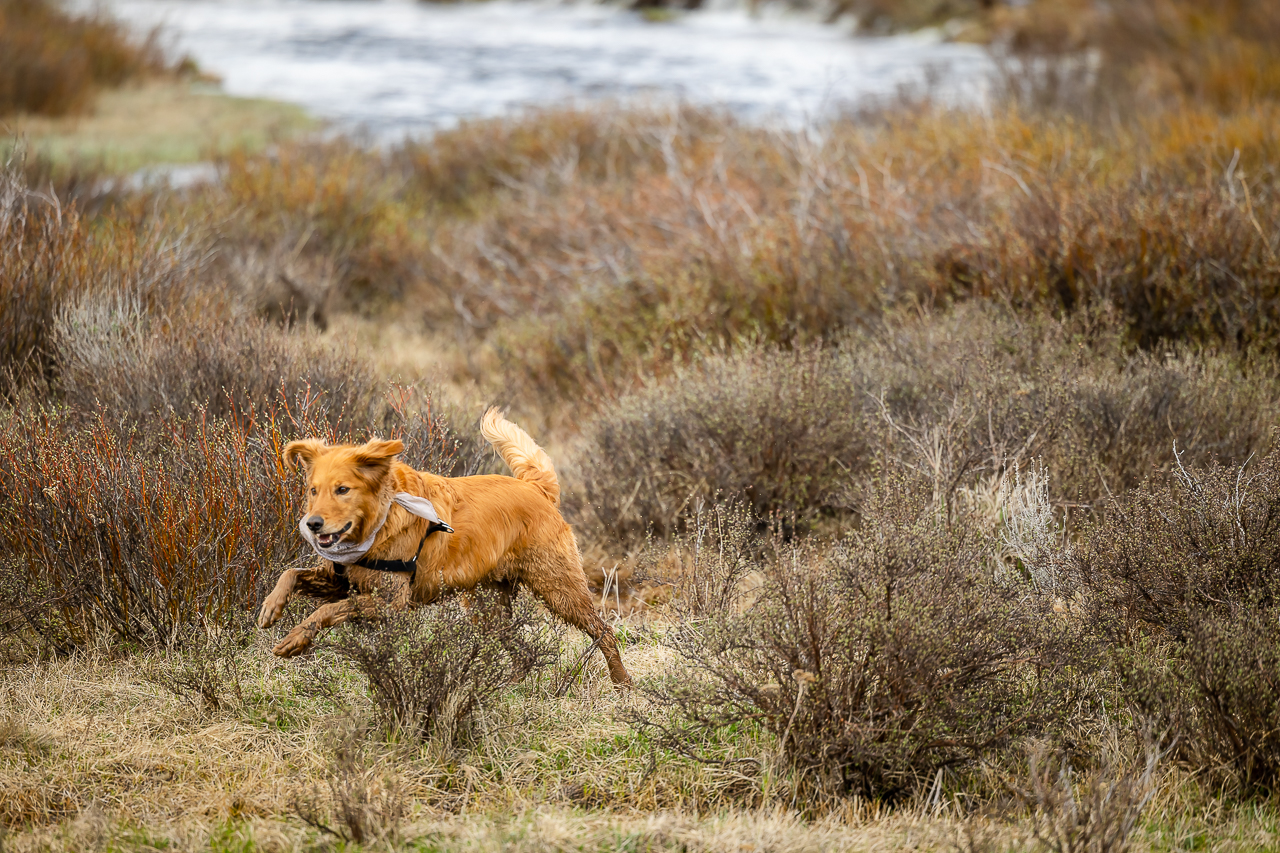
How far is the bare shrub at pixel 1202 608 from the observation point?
304 centimetres

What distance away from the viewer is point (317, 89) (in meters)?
23.3

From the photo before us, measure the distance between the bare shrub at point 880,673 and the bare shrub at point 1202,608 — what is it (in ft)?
1.06

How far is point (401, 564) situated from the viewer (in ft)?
A: 9.95

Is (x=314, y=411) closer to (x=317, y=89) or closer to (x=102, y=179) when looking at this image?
(x=102, y=179)

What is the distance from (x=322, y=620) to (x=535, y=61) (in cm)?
2475

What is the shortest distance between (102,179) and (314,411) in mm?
7462

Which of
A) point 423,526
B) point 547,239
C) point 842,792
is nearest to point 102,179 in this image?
point 547,239

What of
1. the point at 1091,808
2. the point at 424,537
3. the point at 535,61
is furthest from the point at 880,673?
the point at 535,61

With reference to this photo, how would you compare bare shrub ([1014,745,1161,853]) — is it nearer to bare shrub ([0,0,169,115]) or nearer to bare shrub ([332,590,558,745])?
bare shrub ([332,590,558,745])

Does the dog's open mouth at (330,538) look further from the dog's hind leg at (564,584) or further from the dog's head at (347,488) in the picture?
the dog's hind leg at (564,584)

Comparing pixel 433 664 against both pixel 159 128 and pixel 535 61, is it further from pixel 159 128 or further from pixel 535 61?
pixel 535 61

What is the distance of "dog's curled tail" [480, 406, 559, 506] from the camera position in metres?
3.51

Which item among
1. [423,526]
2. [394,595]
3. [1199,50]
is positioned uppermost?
[1199,50]

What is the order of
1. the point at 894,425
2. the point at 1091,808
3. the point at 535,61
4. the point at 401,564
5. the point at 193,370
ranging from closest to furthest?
the point at 1091,808 → the point at 401,564 → the point at 894,425 → the point at 193,370 → the point at 535,61
